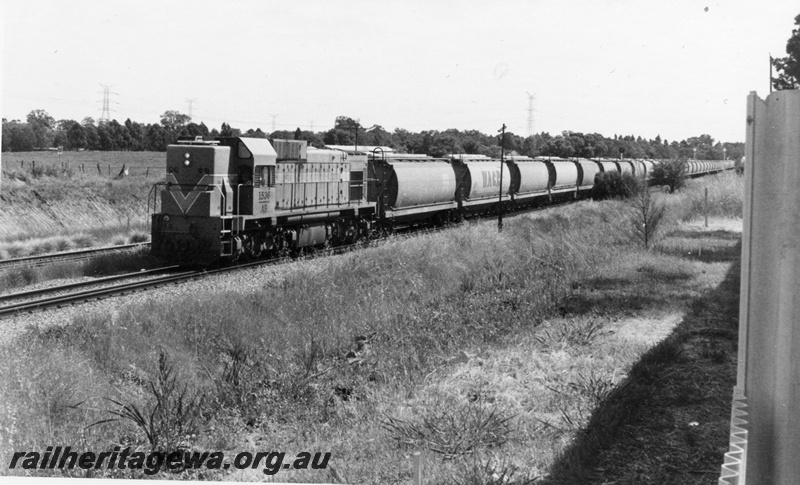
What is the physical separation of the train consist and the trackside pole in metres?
15.1

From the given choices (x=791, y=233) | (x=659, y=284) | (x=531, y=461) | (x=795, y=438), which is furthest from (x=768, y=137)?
(x=659, y=284)

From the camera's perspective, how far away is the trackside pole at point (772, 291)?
159 inches

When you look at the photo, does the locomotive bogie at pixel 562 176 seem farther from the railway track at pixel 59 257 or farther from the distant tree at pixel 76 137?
the railway track at pixel 59 257

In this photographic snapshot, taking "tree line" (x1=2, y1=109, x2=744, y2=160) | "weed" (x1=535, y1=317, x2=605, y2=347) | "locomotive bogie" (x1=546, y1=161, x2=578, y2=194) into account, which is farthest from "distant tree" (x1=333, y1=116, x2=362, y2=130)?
"weed" (x1=535, y1=317, x2=605, y2=347)

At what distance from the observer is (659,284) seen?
15.0 m

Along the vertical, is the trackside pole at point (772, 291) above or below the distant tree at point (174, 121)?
below

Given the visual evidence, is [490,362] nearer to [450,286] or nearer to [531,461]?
[531,461]

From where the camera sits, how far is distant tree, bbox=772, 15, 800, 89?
19.2 meters

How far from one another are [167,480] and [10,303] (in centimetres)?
861

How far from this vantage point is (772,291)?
13.5 ft

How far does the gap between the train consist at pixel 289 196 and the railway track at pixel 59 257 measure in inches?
78.9

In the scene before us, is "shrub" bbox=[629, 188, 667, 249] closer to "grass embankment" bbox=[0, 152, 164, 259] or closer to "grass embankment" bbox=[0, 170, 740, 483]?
"grass embankment" bbox=[0, 170, 740, 483]

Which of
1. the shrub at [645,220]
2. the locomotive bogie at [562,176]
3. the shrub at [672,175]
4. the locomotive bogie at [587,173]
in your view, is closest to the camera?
the shrub at [645,220]

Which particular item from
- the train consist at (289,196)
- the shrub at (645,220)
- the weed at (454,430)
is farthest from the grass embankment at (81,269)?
the shrub at (645,220)
